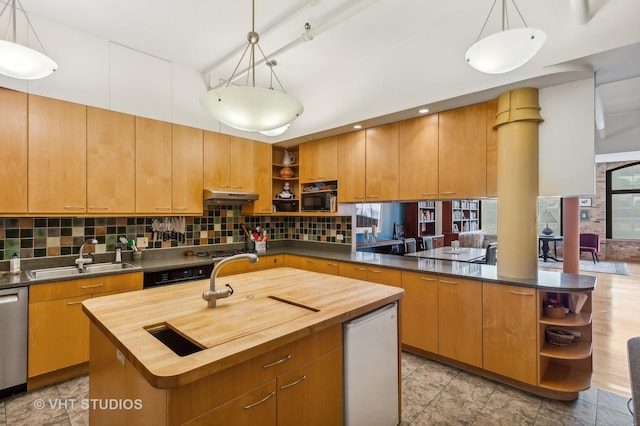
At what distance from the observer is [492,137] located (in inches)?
108

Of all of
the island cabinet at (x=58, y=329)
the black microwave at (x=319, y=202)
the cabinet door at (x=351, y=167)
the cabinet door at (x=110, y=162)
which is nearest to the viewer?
the island cabinet at (x=58, y=329)

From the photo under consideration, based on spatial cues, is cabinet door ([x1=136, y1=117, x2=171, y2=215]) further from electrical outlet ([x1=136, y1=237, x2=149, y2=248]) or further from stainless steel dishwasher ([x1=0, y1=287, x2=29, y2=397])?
stainless steel dishwasher ([x1=0, y1=287, x2=29, y2=397])

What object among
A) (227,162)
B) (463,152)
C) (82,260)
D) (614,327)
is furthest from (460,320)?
(82,260)

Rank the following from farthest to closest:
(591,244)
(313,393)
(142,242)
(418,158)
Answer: (591,244)
(142,242)
(418,158)
(313,393)

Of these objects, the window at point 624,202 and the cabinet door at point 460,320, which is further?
the window at point 624,202

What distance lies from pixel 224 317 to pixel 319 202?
274cm

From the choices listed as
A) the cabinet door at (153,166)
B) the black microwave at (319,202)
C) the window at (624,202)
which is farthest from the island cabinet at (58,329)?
the window at (624,202)

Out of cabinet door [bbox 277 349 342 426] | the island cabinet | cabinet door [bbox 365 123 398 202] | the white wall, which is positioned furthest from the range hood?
the white wall

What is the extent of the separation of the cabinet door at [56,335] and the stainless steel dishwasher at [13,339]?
41mm

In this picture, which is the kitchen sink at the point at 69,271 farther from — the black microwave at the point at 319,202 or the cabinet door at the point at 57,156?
the black microwave at the point at 319,202

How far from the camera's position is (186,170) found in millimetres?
3570

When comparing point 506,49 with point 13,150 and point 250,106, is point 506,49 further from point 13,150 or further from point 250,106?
point 13,150

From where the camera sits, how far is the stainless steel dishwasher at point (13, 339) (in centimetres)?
229

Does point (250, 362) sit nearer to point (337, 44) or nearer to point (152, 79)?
point (337, 44)
